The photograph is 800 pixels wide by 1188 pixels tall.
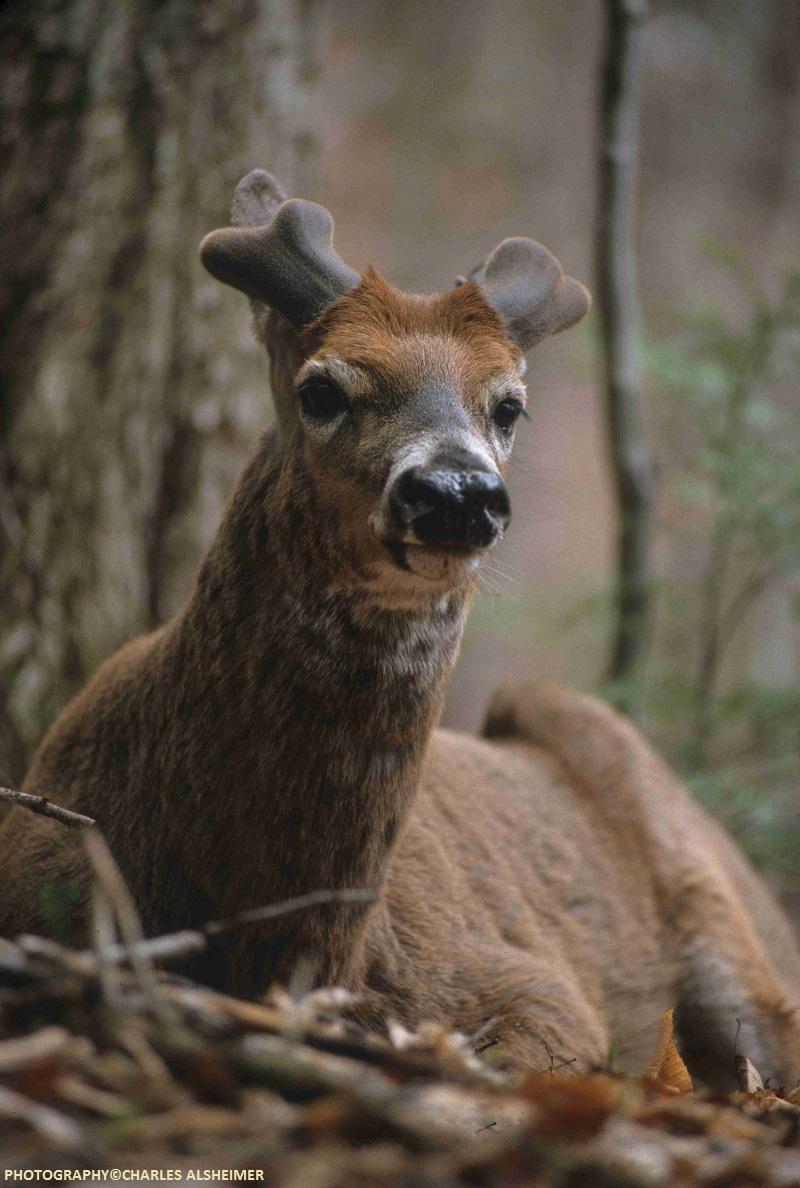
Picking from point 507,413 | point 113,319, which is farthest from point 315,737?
point 113,319

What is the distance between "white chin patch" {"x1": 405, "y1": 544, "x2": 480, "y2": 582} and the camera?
3.83 m

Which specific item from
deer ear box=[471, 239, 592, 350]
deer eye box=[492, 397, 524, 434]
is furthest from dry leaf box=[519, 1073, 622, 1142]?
deer ear box=[471, 239, 592, 350]

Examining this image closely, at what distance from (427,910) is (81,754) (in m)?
1.51

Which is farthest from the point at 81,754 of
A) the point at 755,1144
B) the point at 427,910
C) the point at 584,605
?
the point at 584,605

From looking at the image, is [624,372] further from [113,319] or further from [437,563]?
[437,563]

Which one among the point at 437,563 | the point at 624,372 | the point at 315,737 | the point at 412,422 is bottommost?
the point at 315,737

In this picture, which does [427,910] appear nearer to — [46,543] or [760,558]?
A: [46,543]

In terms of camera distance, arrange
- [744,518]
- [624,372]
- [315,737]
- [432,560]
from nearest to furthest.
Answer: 1. [432,560]
2. [315,737]
3. [744,518]
4. [624,372]

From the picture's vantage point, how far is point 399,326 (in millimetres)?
4359

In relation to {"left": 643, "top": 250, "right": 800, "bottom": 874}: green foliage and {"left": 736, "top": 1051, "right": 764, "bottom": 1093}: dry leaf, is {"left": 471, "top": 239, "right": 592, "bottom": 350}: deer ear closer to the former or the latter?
{"left": 736, "top": 1051, "right": 764, "bottom": 1093}: dry leaf

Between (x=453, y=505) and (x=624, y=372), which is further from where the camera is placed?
(x=624, y=372)

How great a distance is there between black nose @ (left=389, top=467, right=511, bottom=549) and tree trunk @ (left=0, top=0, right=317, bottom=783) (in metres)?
2.86

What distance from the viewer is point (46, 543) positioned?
612 centimetres

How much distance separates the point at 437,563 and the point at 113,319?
3.19m
